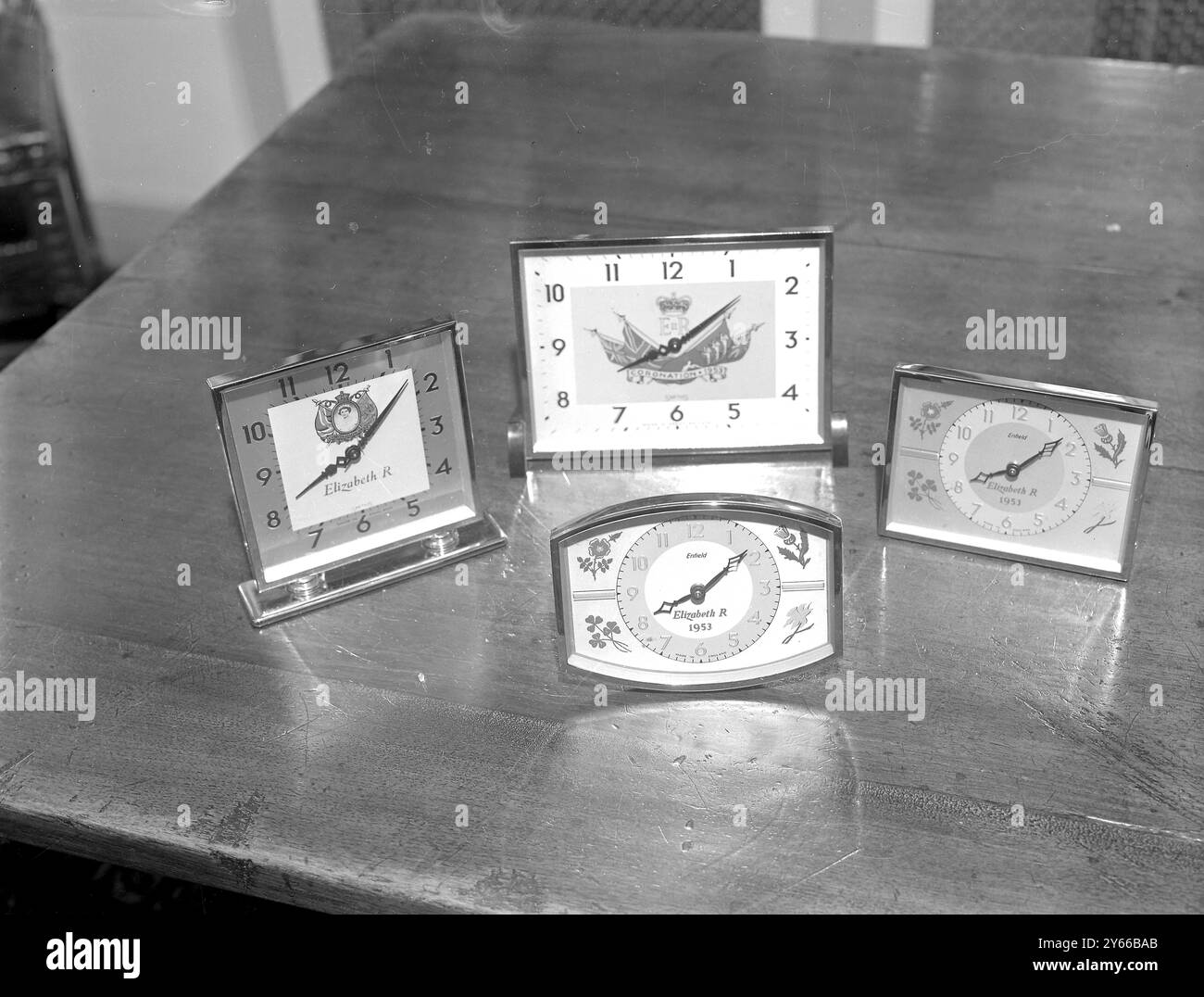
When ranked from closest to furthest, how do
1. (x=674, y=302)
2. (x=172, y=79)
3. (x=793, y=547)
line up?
(x=793, y=547), (x=674, y=302), (x=172, y=79)

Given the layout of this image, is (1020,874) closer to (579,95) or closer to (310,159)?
(579,95)

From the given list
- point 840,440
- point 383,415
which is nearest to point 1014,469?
point 840,440

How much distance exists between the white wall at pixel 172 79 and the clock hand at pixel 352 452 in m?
0.59

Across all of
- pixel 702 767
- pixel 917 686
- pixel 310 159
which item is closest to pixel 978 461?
pixel 917 686

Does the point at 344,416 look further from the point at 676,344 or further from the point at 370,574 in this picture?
the point at 676,344

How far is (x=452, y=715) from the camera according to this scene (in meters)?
1.05

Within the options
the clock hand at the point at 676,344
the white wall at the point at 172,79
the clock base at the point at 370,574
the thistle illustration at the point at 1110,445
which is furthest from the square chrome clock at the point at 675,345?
the white wall at the point at 172,79

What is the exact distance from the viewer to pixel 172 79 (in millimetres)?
1488

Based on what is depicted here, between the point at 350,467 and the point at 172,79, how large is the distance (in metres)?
0.63

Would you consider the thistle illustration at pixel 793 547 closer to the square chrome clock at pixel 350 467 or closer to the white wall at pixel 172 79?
the square chrome clock at pixel 350 467

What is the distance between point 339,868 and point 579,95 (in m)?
0.99

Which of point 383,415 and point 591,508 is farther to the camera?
point 591,508

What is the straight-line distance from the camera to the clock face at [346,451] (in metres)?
1.09
